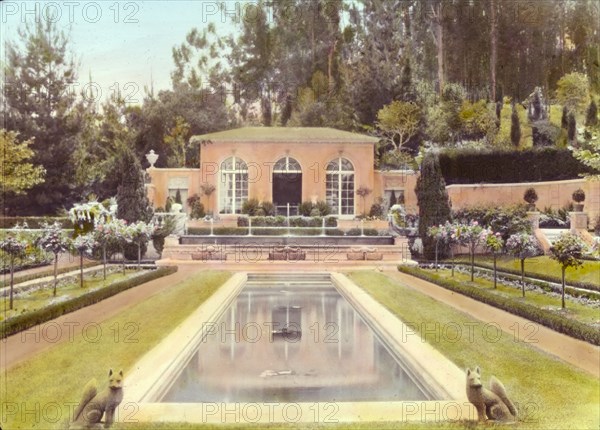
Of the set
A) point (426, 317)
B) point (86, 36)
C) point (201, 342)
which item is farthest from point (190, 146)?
point (426, 317)

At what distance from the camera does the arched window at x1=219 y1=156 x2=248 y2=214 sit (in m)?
7.19

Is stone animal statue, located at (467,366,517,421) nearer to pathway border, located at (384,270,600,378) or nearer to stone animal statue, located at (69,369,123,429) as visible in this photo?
pathway border, located at (384,270,600,378)

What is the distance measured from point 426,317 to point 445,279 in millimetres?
1265

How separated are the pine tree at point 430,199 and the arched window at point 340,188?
941 mm

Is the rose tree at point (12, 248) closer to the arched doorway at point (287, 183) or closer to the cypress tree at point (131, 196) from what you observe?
the cypress tree at point (131, 196)

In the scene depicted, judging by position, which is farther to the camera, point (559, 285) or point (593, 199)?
point (559, 285)

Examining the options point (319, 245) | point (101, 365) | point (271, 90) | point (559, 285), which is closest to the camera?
point (101, 365)

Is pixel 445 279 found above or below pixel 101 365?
above

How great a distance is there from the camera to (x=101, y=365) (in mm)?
5961

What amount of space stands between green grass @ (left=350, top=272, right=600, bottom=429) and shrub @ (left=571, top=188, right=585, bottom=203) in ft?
6.49

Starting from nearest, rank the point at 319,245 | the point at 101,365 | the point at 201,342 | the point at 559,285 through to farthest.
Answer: the point at 101,365 < the point at 201,342 < the point at 559,285 < the point at 319,245

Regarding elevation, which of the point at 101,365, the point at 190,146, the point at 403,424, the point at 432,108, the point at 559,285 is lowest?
the point at 403,424

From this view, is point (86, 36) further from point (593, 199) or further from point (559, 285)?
point (559, 285)

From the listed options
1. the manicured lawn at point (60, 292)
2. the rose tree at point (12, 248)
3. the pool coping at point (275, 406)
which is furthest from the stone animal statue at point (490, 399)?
the rose tree at point (12, 248)
